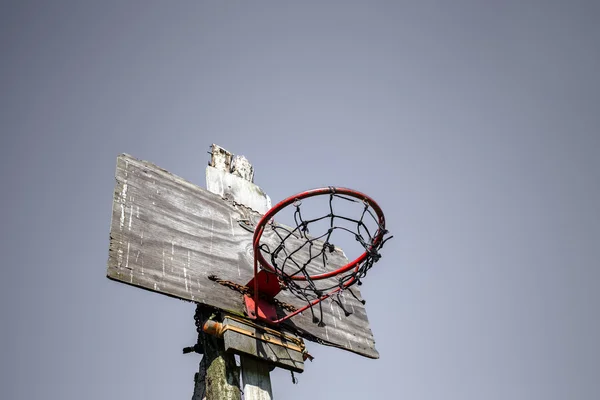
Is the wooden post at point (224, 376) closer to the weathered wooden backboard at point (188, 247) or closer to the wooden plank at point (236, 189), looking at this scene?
the weathered wooden backboard at point (188, 247)

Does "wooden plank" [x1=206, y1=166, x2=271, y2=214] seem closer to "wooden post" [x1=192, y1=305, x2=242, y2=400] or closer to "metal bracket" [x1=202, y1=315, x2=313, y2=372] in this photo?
"metal bracket" [x1=202, y1=315, x2=313, y2=372]

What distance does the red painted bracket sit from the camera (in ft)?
10.3

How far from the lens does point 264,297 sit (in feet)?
10.7

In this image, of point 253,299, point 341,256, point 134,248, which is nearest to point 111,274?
point 134,248

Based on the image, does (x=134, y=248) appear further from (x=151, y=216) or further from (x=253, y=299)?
(x=253, y=299)

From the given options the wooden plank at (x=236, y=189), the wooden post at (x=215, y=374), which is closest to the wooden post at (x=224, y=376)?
the wooden post at (x=215, y=374)

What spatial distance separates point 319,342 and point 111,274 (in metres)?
1.40

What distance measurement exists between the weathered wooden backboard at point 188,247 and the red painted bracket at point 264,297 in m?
0.07

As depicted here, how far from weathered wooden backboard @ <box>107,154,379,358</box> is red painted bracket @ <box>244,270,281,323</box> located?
7cm

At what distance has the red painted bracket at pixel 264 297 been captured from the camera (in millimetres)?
3125

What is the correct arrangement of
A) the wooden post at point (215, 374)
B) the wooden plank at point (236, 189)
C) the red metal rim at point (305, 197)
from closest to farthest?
the wooden post at point (215, 374)
the red metal rim at point (305, 197)
the wooden plank at point (236, 189)

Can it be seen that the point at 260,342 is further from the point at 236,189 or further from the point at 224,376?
the point at 236,189

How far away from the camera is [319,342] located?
3.40 m

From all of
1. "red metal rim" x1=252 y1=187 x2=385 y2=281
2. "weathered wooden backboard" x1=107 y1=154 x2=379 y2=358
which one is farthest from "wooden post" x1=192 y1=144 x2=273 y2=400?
"red metal rim" x1=252 y1=187 x2=385 y2=281
